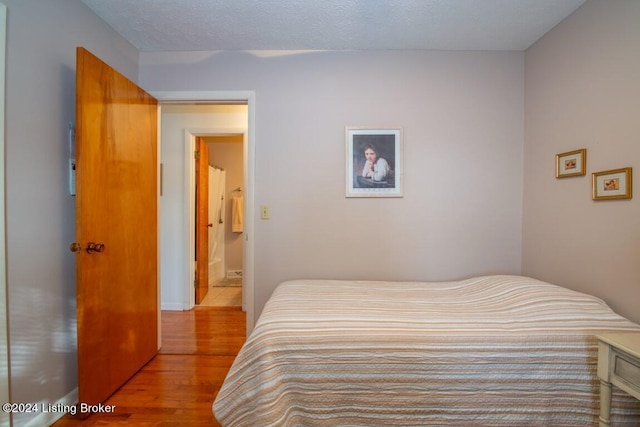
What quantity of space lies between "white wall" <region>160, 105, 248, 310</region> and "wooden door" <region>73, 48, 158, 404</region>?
982 mm

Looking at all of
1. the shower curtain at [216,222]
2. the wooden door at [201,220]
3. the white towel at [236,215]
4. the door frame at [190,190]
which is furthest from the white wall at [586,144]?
the white towel at [236,215]

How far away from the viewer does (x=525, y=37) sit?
1.94 meters

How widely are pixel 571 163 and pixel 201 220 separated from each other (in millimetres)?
3614

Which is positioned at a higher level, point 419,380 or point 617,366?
point 617,366

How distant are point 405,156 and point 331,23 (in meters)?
1.06

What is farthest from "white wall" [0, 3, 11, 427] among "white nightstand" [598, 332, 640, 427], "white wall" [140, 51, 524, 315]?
"white nightstand" [598, 332, 640, 427]

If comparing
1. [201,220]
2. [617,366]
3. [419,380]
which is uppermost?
[201,220]

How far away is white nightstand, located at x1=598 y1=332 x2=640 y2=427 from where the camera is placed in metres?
0.99

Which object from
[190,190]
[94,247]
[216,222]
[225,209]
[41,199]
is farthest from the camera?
[225,209]

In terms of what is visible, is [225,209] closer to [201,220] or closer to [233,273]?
[233,273]

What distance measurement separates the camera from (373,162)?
2141 millimetres

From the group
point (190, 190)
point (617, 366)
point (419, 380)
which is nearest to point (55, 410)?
point (419, 380)

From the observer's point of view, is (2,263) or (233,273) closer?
(2,263)

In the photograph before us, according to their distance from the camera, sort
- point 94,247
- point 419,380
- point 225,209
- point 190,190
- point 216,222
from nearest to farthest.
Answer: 1. point 419,380
2. point 94,247
3. point 190,190
4. point 216,222
5. point 225,209
